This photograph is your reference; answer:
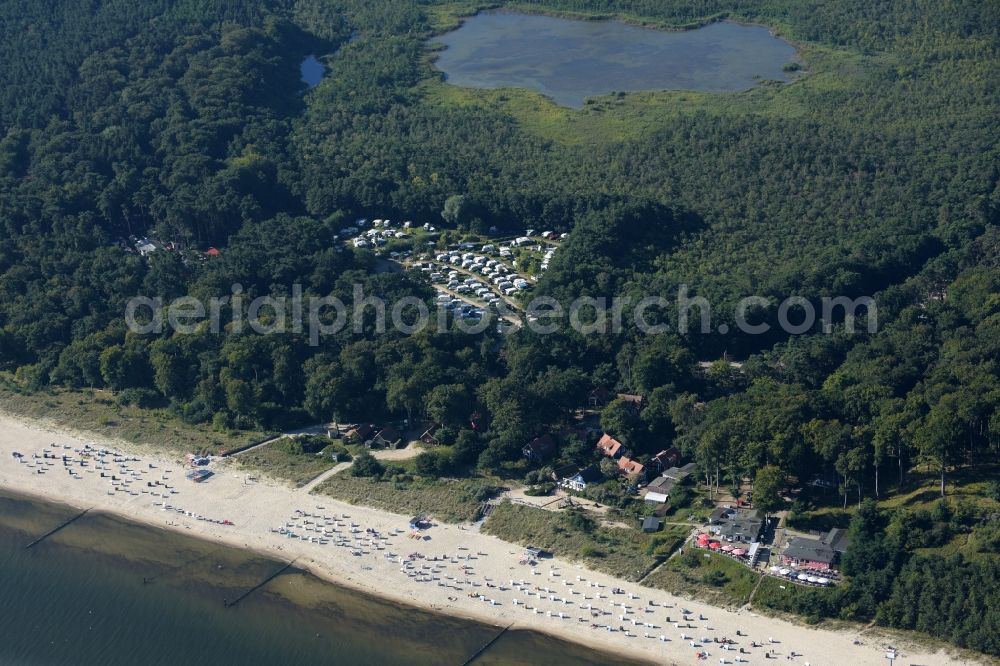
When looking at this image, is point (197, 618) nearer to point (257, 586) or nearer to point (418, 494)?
point (257, 586)

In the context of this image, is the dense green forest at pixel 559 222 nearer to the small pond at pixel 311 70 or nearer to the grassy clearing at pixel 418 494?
the small pond at pixel 311 70

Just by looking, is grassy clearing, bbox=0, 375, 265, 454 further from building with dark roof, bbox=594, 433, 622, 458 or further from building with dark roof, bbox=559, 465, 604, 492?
building with dark roof, bbox=594, 433, 622, 458

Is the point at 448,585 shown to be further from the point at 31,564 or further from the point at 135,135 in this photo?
the point at 135,135

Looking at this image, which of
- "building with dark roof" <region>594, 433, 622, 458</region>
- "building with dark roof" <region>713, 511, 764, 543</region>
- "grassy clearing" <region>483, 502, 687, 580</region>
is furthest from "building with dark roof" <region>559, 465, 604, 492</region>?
"building with dark roof" <region>713, 511, 764, 543</region>

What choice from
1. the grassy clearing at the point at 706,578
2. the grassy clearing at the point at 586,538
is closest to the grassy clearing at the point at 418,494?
the grassy clearing at the point at 586,538

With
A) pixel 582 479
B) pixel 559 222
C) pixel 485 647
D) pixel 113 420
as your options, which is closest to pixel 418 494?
pixel 582 479
